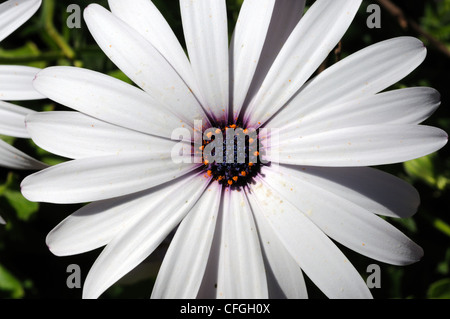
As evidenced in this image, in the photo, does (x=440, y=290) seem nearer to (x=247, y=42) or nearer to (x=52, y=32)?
(x=247, y=42)

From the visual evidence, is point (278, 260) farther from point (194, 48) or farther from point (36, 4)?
point (36, 4)

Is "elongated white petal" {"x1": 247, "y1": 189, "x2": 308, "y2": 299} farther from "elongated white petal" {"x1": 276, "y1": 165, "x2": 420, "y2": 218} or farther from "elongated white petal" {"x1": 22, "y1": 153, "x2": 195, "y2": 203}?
"elongated white petal" {"x1": 22, "y1": 153, "x2": 195, "y2": 203}

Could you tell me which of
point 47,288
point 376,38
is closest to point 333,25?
point 376,38

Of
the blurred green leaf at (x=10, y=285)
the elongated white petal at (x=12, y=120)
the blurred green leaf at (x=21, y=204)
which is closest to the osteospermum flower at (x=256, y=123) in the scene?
the elongated white petal at (x=12, y=120)

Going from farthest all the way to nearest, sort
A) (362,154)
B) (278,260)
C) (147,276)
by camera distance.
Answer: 1. (147,276)
2. (278,260)
3. (362,154)

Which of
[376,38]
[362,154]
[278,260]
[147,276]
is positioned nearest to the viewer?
[362,154]

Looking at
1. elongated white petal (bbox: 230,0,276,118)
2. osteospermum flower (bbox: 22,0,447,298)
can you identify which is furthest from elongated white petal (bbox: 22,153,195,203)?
elongated white petal (bbox: 230,0,276,118)
